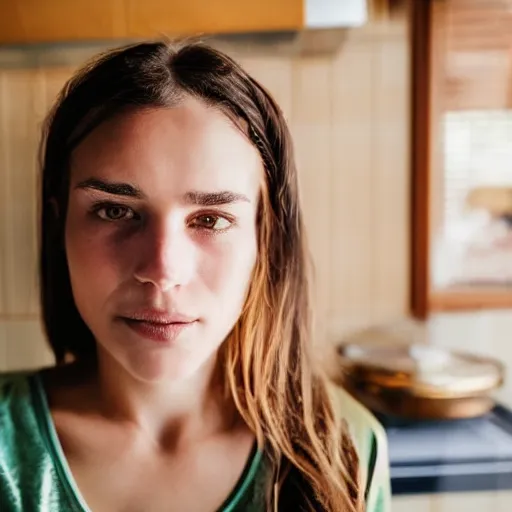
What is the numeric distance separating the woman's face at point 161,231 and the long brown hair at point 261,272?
0.03m

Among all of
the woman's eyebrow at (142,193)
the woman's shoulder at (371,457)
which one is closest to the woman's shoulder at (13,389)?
the woman's eyebrow at (142,193)

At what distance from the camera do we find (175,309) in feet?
2.10

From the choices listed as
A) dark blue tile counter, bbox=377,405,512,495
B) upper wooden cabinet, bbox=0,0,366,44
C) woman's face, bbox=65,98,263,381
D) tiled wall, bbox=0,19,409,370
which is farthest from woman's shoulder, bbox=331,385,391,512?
upper wooden cabinet, bbox=0,0,366,44

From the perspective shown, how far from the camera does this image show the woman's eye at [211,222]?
648mm

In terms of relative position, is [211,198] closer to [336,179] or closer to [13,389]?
[13,389]

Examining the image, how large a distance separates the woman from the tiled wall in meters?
0.30

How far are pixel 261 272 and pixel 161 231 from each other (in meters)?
0.14

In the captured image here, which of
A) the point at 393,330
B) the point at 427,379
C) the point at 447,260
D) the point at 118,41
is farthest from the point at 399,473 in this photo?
the point at 118,41

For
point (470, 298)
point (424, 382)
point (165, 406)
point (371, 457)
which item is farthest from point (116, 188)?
point (470, 298)

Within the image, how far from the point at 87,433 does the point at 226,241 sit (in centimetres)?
28

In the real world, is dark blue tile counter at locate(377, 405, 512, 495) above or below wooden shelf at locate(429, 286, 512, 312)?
below

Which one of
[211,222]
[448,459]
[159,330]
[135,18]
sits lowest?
[448,459]

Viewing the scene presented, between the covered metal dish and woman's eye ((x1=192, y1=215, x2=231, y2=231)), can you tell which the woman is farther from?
the covered metal dish

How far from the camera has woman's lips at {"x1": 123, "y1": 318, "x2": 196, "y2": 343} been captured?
0.64 meters
